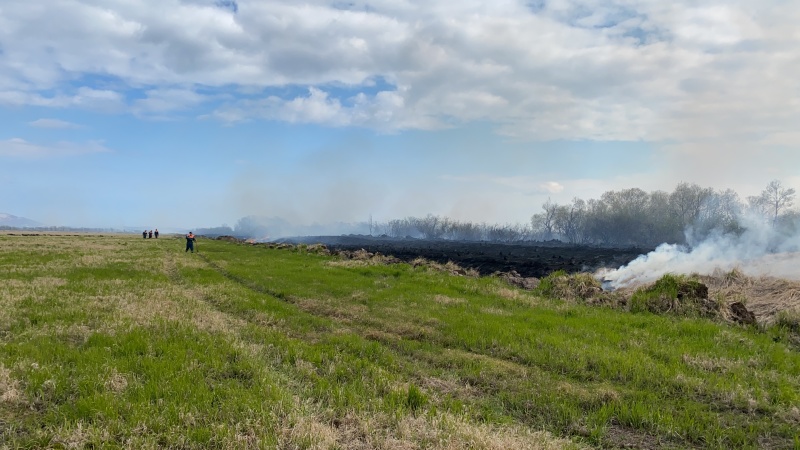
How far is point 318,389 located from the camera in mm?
7273

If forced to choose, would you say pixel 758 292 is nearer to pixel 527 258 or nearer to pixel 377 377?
pixel 377 377

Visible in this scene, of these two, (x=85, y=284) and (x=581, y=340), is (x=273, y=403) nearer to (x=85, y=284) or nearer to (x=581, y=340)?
(x=581, y=340)

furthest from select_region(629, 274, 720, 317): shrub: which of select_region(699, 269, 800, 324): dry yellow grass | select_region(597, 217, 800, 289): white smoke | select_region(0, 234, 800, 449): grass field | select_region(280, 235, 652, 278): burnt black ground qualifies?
select_region(280, 235, 652, 278): burnt black ground

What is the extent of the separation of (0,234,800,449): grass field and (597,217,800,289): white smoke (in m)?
9.47

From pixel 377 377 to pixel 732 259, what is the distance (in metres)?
25.0

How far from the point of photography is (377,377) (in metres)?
7.89

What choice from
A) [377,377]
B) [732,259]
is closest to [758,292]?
[732,259]

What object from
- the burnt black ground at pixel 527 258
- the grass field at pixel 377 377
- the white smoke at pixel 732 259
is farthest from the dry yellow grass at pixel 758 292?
the burnt black ground at pixel 527 258

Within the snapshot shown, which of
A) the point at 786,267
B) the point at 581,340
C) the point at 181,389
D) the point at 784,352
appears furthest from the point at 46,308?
the point at 786,267

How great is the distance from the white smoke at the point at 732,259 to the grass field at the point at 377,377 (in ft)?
31.1

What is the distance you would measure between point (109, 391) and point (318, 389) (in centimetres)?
306

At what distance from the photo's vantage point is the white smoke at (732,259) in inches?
802

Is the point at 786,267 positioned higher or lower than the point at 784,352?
higher

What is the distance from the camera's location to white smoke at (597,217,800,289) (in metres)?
20.4
